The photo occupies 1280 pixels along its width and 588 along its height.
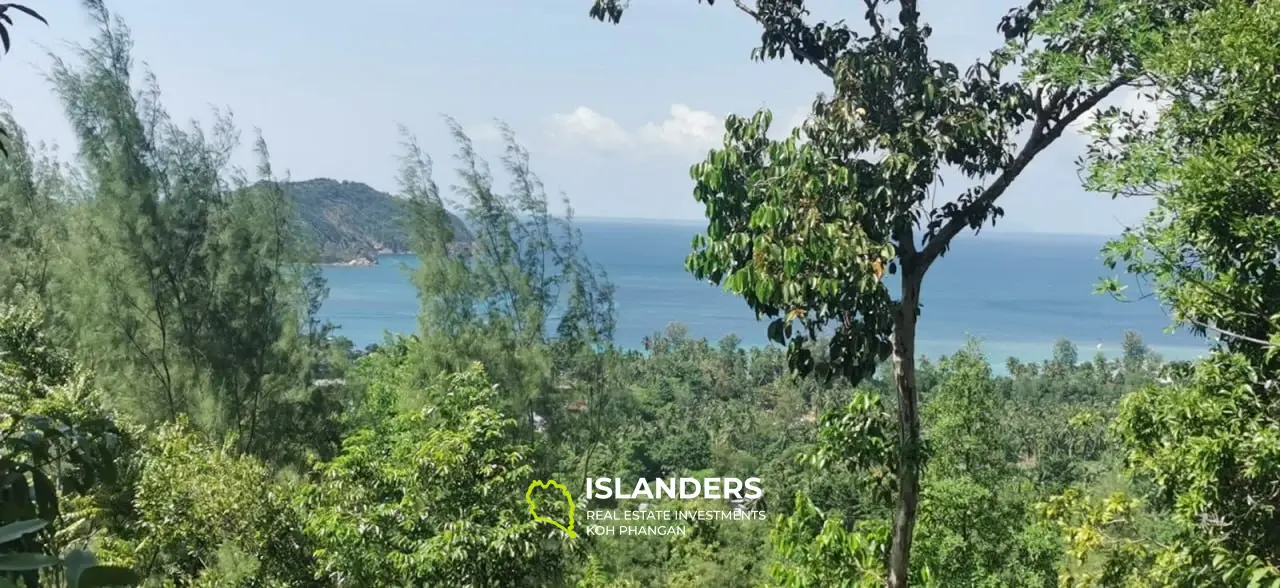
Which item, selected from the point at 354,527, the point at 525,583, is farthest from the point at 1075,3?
the point at 354,527

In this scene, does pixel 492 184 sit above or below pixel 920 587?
above

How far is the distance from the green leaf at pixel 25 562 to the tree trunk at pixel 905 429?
277 cm

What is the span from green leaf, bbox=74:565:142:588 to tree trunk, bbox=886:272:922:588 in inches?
107

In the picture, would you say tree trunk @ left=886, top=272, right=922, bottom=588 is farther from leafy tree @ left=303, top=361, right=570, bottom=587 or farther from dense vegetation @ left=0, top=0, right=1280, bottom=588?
leafy tree @ left=303, top=361, right=570, bottom=587

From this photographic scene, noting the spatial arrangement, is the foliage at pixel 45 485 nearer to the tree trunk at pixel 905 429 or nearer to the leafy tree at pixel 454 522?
the leafy tree at pixel 454 522

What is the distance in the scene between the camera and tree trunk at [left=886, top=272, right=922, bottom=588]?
325 cm

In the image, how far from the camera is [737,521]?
37.9 feet

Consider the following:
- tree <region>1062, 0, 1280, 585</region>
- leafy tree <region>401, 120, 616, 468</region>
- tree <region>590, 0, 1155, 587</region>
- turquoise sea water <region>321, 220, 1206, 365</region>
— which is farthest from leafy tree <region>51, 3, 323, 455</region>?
turquoise sea water <region>321, 220, 1206, 365</region>

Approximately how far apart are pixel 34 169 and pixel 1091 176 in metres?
11.8

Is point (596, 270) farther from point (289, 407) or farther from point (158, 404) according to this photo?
point (158, 404)

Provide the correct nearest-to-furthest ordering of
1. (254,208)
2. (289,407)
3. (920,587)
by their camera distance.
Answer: (920,587) < (254,208) < (289,407)

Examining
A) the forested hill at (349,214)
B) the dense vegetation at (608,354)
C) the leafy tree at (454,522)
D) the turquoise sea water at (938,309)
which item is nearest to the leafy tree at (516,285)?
the dense vegetation at (608,354)

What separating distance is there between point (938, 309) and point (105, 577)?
80212mm

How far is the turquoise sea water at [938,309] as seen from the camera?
5009 cm
